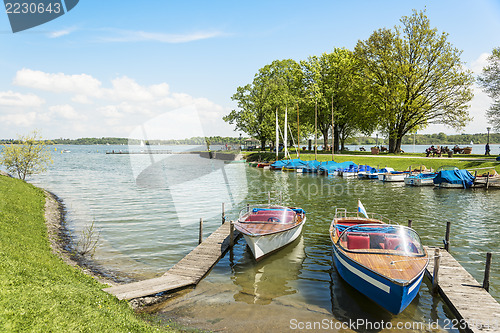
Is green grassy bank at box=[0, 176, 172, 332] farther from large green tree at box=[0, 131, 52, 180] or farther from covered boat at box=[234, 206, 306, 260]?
large green tree at box=[0, 131, 52, 180]

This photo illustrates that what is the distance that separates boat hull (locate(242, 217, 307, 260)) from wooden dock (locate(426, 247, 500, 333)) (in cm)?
668

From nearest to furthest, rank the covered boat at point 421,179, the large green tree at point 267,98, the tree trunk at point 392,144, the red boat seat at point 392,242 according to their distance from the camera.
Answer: the red boat seat at point 392,242, the covered boat at point 421,179, the tree trunk at point 392,144, the large green tree at point 267,98

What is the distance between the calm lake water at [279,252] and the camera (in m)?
10.6

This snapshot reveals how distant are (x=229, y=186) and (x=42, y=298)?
35.0 m

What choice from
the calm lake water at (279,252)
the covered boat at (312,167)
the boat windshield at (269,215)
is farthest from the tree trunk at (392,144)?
the boat windshield at (269,215)

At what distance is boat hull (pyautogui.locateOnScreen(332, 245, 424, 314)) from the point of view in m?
9.46

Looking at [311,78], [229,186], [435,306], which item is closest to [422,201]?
[435,306]

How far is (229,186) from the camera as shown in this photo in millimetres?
42375

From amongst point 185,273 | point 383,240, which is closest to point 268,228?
point 185,273

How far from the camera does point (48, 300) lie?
7.40 meters

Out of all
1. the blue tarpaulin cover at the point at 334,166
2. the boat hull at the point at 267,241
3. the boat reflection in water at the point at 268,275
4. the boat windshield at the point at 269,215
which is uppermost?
the blue tarpaulin cover at the point at 334,166

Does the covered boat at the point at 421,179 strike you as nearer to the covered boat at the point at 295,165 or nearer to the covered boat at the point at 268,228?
the covered boat at the point at 295,165

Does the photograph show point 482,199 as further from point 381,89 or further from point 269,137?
point 269,137

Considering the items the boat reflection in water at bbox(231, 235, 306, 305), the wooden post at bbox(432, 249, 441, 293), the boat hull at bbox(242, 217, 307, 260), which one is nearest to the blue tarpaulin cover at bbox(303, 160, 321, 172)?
the boat reflection in water at bbox(231, 235, 306, 305)
